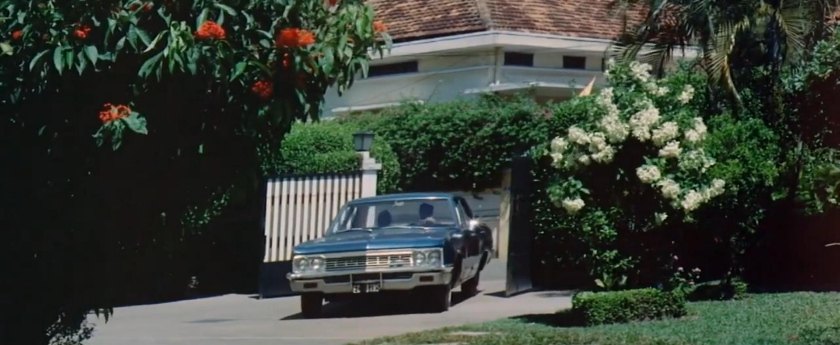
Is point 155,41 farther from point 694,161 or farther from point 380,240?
point 380,240

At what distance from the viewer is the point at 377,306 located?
57.1 ft

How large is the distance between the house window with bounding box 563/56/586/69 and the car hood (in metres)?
10.5

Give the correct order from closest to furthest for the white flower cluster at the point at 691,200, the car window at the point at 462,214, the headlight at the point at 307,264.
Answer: the white flower cluster at the point at 691,200 < the headlight at the point at 307,264 < the car window at the point at 462,214

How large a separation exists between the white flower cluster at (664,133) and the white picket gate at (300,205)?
712cm

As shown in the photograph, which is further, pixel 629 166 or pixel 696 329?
pixel 629 166

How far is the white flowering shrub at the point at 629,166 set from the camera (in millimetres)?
13664

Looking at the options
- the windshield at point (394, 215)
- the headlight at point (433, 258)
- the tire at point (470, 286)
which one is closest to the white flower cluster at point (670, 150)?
the headlight at point (433, 258)

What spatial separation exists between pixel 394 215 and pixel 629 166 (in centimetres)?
403

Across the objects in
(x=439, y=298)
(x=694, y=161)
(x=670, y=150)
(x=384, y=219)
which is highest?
(x=670, y=150)

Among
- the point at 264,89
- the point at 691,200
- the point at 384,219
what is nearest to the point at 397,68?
the point at 384,219

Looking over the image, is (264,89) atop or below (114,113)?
atop

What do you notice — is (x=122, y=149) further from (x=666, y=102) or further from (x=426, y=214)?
(x=426, y=214)

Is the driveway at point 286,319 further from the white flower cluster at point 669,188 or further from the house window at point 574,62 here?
the house window at point 574,62

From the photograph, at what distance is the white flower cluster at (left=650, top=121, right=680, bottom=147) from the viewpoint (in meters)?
13.6
